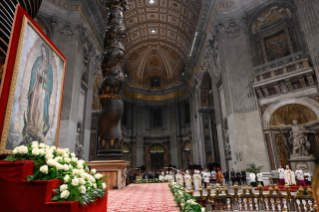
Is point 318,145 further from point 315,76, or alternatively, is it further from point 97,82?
point 97,82

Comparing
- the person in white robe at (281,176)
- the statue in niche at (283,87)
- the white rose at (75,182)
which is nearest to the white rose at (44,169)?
the white rose at (75,182)

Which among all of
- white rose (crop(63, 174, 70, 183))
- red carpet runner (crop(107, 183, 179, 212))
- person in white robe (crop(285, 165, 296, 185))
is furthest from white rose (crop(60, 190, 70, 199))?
person in white robe (crop(285, 165, 296, 185))

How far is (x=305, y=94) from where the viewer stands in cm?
970

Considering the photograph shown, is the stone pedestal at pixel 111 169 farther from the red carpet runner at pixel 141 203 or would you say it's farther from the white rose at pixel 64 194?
the white rose at pixel 64 194

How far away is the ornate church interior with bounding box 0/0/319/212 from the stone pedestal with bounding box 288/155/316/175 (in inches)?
1.8

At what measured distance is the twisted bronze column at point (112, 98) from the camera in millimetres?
Answer: 5609

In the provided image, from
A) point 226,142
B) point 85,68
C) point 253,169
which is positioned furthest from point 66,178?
point 85,68

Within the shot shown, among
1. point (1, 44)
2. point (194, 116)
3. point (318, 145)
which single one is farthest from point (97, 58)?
point (318, 145)

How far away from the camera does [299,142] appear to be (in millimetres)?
9703

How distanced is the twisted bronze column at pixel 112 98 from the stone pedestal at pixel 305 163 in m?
8.44

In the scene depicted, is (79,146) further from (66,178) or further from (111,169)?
(66,178)

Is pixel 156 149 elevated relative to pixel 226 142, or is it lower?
elevated

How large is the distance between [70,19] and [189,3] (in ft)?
33.1

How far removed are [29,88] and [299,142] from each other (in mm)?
10935
